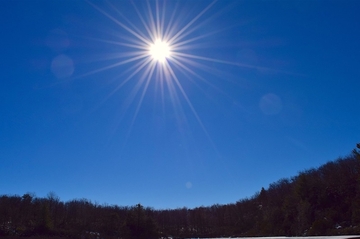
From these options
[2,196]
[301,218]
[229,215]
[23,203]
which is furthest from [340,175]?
[2,196]

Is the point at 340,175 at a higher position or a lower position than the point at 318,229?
higher

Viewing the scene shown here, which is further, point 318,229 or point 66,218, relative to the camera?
point 66,218

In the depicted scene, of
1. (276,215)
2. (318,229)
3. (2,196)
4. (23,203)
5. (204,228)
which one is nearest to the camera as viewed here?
(318,229)

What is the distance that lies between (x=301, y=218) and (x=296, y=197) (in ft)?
17.8

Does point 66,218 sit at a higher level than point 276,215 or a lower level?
higher

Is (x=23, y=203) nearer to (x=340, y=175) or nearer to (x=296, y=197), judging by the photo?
(x=296, y=197)

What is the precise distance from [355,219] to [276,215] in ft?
59.7

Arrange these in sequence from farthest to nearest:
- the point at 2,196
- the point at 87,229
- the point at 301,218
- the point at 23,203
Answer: the point at 2,196, the point at 23,203, the point at 87,229, the point at 301,218

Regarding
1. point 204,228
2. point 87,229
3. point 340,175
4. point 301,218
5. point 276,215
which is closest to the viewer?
point 301,218

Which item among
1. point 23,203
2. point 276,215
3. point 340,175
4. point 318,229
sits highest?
point 23,203

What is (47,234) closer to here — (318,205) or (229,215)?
(318,205)

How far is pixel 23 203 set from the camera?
62438 mm

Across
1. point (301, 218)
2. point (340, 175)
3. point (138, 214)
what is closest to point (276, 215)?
point (301, 218)

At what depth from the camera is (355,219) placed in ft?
98.6
